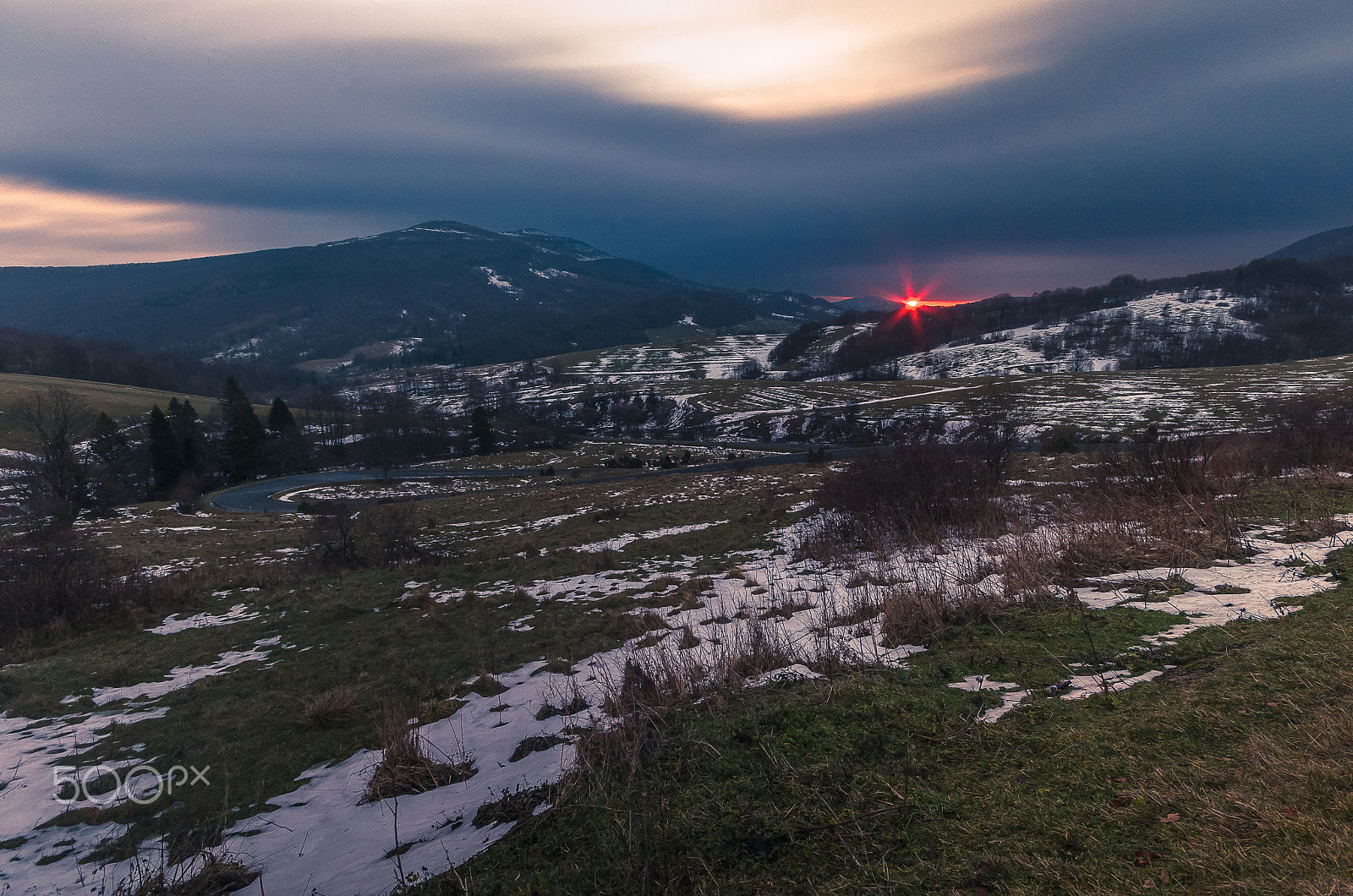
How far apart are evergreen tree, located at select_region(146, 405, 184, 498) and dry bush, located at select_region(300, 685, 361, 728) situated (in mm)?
74677

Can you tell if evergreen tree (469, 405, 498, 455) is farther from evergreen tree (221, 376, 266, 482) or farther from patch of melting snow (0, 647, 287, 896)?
patch of melting snow (0, 647, 287, 896)

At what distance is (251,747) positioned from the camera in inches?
273

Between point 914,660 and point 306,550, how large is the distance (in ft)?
72.2

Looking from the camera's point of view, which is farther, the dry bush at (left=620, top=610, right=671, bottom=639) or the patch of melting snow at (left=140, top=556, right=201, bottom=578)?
the patch of melting snow at (left=140, top=556, right=201, bottom=578)

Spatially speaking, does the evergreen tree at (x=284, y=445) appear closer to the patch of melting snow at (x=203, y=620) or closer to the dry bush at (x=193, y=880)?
the patch of melting snow at (x=203, y=620)

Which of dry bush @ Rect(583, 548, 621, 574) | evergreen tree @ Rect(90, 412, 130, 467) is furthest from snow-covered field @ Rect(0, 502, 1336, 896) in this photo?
evergreen tree @ Rect(90, 412, 130, 467)

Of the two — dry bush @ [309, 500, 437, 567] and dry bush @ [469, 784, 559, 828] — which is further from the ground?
dry bush @ [469, 784, 559, 828]

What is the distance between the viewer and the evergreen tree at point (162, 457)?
6303cm

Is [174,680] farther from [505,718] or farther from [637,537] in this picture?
[637,537]

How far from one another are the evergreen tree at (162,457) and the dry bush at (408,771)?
77893 mm

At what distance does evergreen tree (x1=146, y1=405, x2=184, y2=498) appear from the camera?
207 ft

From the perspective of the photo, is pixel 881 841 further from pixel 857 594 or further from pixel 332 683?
pixel 332 683

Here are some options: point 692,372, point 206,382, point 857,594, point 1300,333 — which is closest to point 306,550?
point 857,594

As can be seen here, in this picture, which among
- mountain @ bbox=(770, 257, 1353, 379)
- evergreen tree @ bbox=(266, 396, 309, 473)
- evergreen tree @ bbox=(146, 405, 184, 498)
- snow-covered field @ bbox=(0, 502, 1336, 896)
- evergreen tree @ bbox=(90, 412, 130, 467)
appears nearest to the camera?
snow-covered field @ bbox=(0, 502, 1336, 896)
